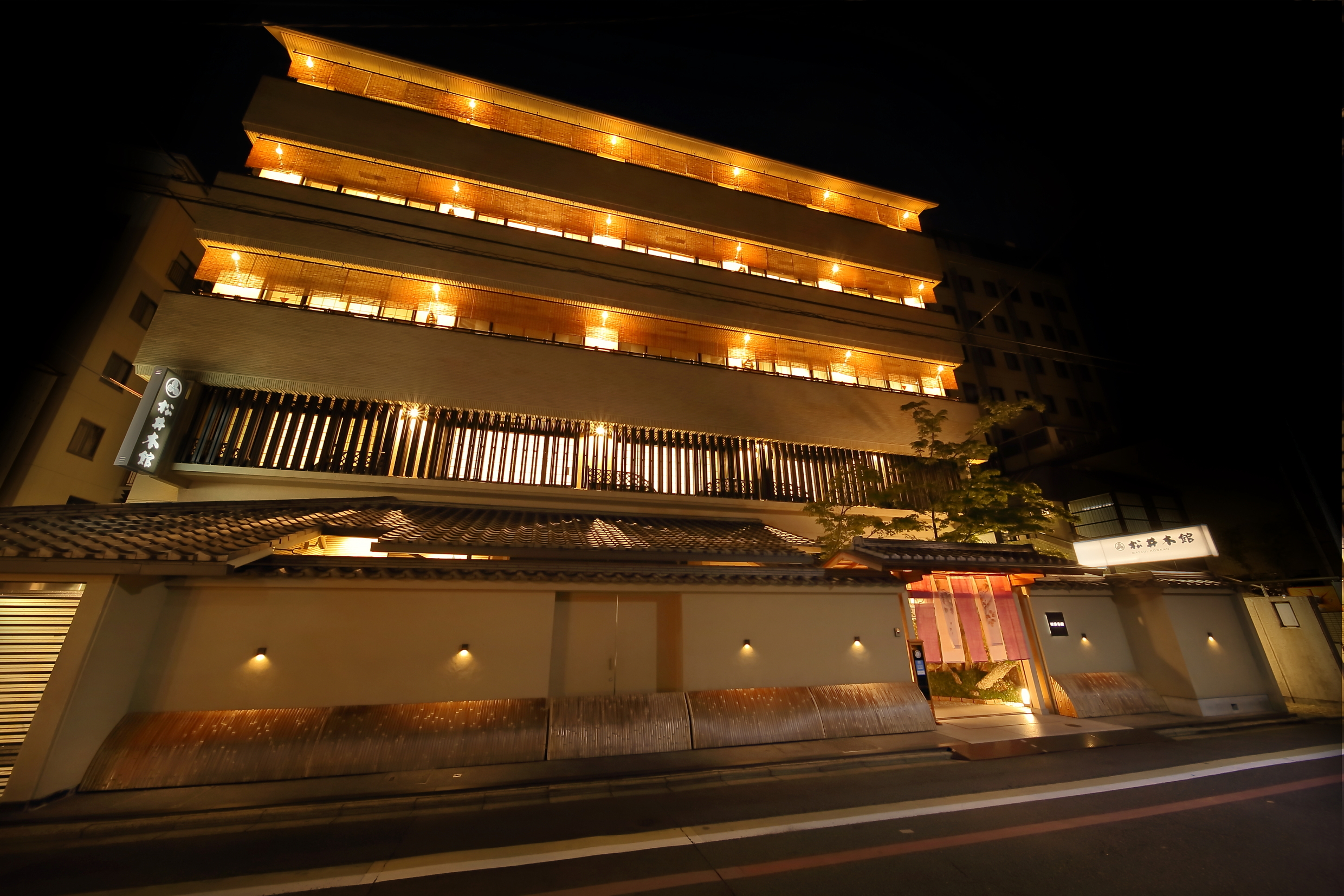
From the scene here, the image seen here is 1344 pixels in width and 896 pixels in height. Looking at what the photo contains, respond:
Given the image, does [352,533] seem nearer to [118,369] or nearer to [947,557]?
[947,557]


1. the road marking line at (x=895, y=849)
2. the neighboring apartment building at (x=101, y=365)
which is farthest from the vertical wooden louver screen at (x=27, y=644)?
the neighboring apartment building at (x=101, y=365)

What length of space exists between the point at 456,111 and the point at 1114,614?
26.3m

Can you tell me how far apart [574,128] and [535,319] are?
27.6 feet

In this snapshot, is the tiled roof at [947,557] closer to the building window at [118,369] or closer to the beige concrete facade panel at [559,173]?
the beige concrete facade panel at [559,173]

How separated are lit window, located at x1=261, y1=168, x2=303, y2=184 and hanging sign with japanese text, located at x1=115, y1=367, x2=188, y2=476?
23.3 ft

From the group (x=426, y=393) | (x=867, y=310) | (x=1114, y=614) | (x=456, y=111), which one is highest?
(x=456, y=111)

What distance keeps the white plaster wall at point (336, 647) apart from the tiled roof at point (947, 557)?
271 inches

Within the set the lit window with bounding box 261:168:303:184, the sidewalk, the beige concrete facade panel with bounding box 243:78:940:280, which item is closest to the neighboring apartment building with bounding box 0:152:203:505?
the lit window with bounding box 261:168:303:184

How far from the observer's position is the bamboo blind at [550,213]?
14.4m

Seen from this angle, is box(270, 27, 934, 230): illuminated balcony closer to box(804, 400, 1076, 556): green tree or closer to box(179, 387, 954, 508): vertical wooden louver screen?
box(804, 400, 1076, 556): green tree

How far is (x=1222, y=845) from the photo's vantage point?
544 cm

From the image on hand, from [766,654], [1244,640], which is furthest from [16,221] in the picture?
[1244,640]

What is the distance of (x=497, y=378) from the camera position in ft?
44.2

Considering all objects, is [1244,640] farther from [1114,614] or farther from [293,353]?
[293,353]
